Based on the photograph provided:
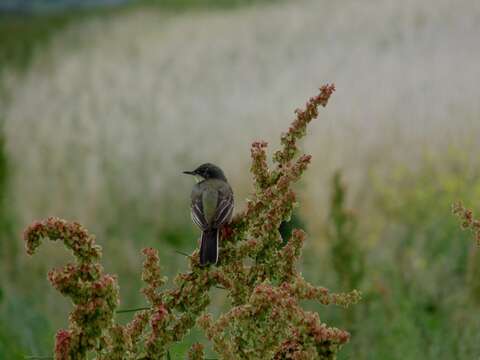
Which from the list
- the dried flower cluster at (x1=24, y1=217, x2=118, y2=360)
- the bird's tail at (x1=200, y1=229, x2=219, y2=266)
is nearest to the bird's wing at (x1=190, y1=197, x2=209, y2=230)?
the bird's tail at (x1=200, y1=229, x2=219, y2=266)

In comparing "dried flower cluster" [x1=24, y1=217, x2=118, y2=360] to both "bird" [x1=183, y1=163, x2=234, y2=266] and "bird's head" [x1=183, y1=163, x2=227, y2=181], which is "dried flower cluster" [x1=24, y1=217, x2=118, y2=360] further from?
"bird's head" [x1=183, y1=163, x2=227, y2=181]

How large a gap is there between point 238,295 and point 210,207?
749 mm

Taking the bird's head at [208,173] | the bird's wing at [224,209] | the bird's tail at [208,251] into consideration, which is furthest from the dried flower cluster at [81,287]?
the bird's head at [208,173]

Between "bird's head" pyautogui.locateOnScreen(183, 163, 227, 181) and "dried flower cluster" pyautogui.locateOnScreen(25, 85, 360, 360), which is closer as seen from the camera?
"dried flower cluster" pyautogui.locateOnScreen(25, 85, 360, 360)

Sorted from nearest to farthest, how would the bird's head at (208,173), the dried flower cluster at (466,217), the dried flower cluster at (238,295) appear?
the dried flower cluster at (238,295)
the dried flower cluster at (466,217)
the bird's head at (208,173)

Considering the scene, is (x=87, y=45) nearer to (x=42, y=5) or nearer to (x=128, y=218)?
(x=42, y=5)

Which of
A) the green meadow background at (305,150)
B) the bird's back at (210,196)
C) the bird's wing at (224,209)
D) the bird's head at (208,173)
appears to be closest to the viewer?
the bird's wing at (224,209)

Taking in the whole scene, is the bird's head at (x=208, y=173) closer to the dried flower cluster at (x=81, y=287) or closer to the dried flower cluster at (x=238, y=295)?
the dried flower cluster at (x=238, y=295)

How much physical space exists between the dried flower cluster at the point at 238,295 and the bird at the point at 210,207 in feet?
0.10

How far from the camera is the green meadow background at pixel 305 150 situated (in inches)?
214

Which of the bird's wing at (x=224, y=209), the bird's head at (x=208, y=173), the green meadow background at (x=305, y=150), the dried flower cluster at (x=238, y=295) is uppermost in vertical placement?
the green meadow background at (x=305, y=150)

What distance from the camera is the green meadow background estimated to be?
5434mm

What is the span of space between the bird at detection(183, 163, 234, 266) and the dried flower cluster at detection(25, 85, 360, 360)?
0.10 ft

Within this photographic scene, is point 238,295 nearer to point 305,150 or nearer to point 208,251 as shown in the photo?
point 208,251
